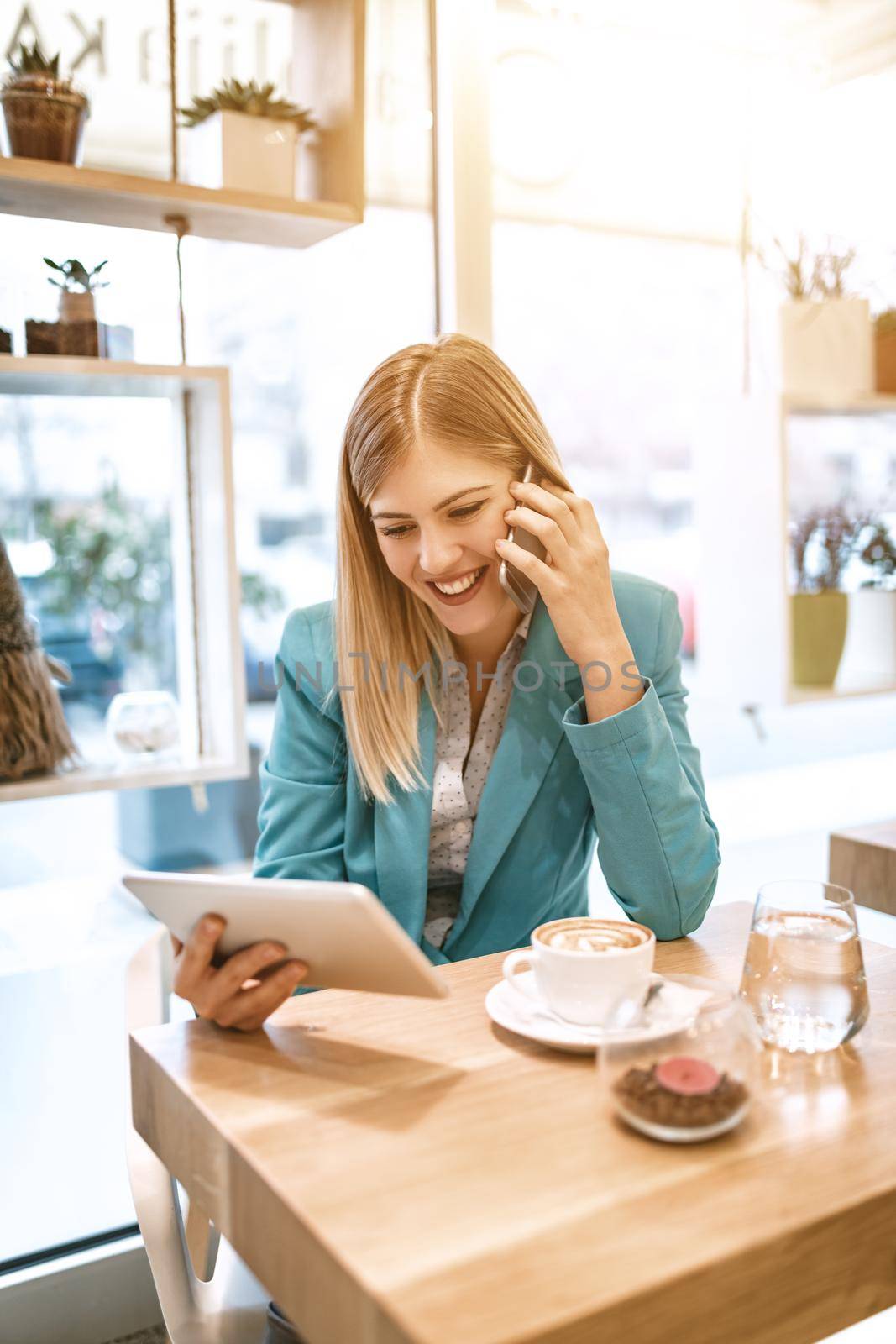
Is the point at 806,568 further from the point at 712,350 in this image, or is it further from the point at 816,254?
the point at 816,254

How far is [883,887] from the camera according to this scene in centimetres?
166

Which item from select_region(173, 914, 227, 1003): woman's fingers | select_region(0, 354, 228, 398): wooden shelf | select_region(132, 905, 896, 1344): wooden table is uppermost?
select_region(0, 354, 228, 398): wooden shelf

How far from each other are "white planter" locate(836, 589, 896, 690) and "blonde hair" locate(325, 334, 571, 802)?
4.36 feet

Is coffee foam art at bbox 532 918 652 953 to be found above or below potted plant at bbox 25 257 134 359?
below

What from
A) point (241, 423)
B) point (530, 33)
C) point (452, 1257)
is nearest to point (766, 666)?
point (241, 423)

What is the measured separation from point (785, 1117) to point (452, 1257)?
0.27 metres

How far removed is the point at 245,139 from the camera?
178cm

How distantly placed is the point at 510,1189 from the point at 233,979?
322mm

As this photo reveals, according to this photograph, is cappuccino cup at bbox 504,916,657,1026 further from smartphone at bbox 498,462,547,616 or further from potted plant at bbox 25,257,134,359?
potted plant at bbox 25,257,134,359

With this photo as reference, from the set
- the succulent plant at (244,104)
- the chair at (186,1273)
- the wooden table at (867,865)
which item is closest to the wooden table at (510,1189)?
the chair at (186,1273)

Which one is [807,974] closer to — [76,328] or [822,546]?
[76,328]

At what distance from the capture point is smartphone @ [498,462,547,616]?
1.37 metres

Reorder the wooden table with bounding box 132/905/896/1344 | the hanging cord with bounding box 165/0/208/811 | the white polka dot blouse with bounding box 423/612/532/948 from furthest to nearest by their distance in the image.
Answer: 1. the hanging cord with bounding box 165/0/208/811
2. the white polka dot blouse with bounding box 423/612/532/948
3. the wooden table with bounding box 132/905/896/1344

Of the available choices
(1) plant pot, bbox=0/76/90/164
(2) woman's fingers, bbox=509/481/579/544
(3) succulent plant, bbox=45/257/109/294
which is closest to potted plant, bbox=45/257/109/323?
(3) succulent plant, bbox=45/257/109/294
